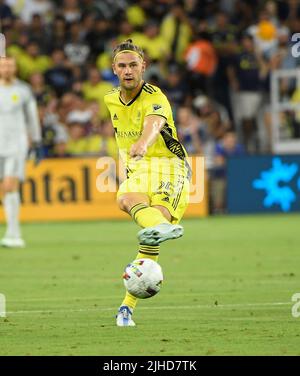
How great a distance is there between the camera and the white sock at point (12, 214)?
17719mm

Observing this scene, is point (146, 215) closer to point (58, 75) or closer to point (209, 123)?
point (209, 123)

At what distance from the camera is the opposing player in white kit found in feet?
58.2

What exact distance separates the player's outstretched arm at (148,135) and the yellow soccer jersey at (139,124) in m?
0.18

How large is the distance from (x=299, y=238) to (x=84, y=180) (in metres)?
5.67

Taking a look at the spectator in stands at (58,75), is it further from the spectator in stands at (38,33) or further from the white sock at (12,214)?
the white sock at (12,214)

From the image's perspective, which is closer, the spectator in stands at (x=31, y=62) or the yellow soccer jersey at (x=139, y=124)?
the yellow soccer jersey at (x=139, y=124)

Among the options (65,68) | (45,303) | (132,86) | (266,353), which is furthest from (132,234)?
(266,353)

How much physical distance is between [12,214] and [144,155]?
8613 mm

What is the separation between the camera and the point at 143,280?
9039 mm

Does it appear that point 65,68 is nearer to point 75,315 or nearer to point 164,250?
point 164,250

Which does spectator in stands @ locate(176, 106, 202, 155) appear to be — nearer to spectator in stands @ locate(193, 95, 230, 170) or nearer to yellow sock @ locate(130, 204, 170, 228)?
spectator in stands @ locate(193, 95, 230, 170)

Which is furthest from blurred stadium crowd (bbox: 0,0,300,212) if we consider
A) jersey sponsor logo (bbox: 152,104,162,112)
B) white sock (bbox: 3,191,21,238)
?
jersey sponsor logo (bbox: 152,104,162,112)

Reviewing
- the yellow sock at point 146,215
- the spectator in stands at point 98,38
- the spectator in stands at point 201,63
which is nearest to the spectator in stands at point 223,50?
the spectator in stands at point 201,63

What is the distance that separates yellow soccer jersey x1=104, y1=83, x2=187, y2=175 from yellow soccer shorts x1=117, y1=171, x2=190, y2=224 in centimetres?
11
